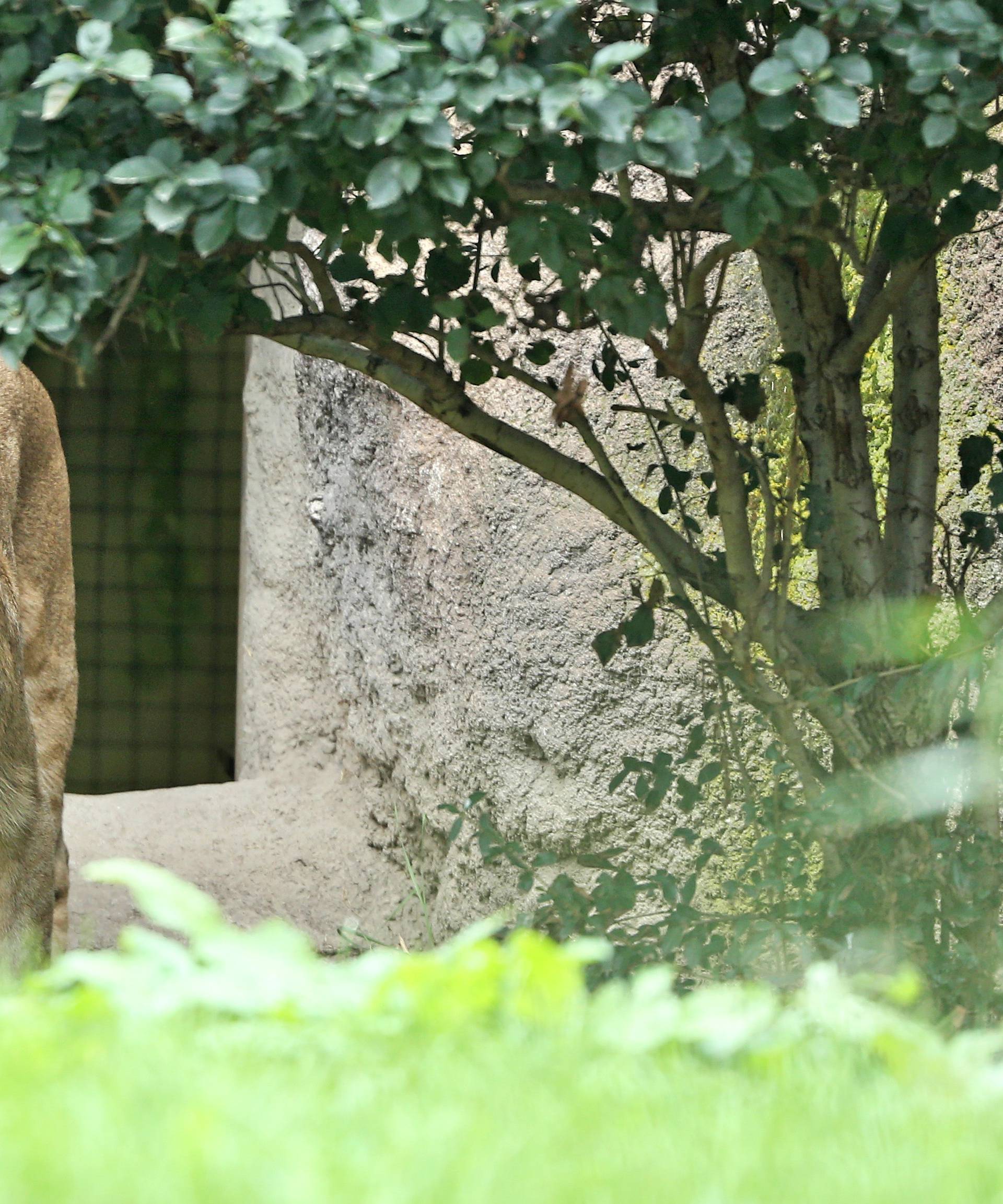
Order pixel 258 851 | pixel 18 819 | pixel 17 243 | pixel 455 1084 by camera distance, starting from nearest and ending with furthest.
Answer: pixel 455 1084, pixel 17 243, pixel 18 819, pixel 258 851

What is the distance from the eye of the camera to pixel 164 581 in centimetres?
852

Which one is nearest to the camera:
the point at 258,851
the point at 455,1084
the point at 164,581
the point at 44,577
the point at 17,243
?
the point at 455,1084

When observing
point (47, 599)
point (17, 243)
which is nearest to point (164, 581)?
point (47, 599)

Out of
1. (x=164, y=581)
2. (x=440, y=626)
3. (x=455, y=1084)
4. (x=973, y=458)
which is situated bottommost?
(x=455, y=1084)

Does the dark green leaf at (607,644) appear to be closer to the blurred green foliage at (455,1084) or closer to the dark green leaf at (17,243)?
the blurred green foliage at (455,1084)

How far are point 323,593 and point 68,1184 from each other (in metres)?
4.68

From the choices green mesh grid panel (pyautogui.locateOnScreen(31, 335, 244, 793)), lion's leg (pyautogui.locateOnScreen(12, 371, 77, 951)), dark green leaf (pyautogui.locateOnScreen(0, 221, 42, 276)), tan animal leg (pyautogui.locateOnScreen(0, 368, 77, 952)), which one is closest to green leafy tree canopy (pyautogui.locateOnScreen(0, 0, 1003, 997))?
dark green leaf (pyautogui.locateOnScreen(0, 221, 42, 276))

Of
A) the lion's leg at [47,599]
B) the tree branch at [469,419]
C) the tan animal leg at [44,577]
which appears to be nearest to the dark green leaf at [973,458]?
the tree branch at [469,419]

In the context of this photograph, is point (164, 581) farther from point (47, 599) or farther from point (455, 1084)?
point (455, 1084)

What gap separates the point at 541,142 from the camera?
2.03 meters

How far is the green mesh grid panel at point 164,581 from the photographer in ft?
27.9

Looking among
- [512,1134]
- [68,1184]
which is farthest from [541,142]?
[68,1184]

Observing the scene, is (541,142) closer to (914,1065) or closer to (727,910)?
(914,1065)

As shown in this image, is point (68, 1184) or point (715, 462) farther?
point (715, 462)
